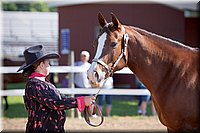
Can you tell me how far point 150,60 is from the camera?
479 centimetres

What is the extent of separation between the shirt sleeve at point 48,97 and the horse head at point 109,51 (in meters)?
0.60

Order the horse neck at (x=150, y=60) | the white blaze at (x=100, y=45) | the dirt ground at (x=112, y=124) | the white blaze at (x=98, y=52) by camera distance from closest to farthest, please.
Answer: the white blaze at (x=98, y=52) → the white blaze at (x=100, y=45) → the horse neck at (x=150, y=60) → the dirt ground at (x=112, y=124)

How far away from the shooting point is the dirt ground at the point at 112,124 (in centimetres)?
908

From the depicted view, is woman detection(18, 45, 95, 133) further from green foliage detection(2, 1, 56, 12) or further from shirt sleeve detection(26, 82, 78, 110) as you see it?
green foliage detection(2, 1, 56, 12)

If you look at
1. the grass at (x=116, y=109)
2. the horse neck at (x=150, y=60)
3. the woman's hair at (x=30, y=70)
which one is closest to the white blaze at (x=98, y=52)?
the horse neck at (x=150, y=60)

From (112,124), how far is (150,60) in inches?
200

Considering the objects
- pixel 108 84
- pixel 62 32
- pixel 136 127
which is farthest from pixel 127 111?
pixel 62 32

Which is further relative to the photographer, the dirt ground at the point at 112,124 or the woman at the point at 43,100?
the dirt ground at the point at 112,124

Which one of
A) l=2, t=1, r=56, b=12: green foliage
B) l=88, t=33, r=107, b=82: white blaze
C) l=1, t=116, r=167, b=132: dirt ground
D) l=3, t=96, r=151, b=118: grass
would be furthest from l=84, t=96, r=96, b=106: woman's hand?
l=2, t=1, r=56, b=12: green foliage

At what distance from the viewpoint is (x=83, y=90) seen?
1018cm

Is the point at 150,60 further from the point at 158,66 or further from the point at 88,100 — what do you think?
the point at 88,100

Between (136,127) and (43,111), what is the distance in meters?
5.47

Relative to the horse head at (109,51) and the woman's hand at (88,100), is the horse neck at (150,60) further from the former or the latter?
the woman's hand at (88,100)

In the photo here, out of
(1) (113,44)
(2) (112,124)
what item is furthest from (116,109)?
(1) (113,44)
